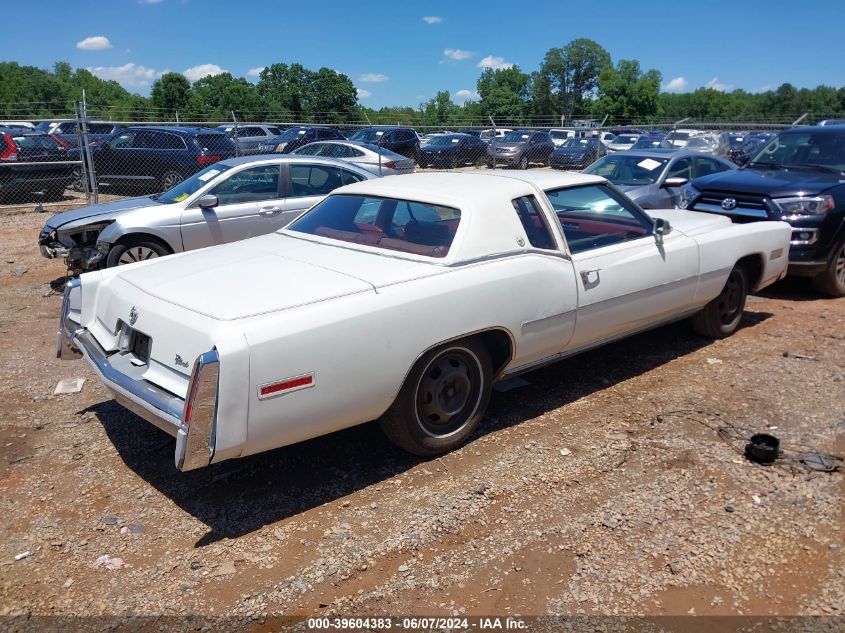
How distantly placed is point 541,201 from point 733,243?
205 cm

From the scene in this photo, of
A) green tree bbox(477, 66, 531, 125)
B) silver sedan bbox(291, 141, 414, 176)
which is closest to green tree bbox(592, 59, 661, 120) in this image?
green tree bbox(477, 66, 531, 125)

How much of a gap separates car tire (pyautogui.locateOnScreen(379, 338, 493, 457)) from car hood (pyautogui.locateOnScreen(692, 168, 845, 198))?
16.8 feet

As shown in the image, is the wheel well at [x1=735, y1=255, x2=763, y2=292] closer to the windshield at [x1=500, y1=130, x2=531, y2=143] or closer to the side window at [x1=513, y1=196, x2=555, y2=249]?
the side window at [x1=513, y1=196, x2=555, y2=249]

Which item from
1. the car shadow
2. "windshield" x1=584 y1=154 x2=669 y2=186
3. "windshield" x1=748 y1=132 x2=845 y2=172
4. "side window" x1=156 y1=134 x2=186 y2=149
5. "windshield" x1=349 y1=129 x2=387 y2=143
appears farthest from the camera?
"windshield" x1=349 y1=129 x2=387 y2=143

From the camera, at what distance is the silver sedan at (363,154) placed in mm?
15727

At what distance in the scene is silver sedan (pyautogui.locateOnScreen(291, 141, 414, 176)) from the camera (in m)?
15.7

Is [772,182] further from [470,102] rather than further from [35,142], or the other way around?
[470,102]

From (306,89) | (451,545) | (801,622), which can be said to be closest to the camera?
(801,622)

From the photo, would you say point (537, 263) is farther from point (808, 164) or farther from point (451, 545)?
point (808, 164)

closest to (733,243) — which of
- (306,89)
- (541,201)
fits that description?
(541,201)

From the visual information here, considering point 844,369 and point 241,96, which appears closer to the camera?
point 844,369

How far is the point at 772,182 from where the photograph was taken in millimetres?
7848

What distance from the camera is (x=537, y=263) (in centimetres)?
431

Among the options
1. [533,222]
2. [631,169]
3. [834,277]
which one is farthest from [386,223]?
[631,169]
